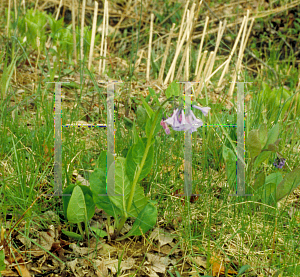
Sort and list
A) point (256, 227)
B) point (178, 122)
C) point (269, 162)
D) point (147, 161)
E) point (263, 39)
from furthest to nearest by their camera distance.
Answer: point (263, 39)
point (269, 162)
point (256, 227)
point (147, 161)
point (178, 122)

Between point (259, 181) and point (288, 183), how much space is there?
12 centimetres

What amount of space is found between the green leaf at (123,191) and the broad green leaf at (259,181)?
570 millimetres

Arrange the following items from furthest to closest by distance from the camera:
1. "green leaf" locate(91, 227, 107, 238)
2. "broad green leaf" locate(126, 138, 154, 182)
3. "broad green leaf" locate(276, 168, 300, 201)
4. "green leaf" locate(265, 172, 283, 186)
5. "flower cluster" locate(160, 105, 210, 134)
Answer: "green leaf" locate(265, 172, 283, 186) → "broad green leaf" locate(276, 168, 300, 201) → "green leaf" locate(91, 227, 107, 238) → "broad green leaf" locate(126, 138, 154, 182) → "flower cluster" locate(160, 105, 210, 134)

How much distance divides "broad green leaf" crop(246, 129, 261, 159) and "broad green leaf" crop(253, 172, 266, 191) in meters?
0.10

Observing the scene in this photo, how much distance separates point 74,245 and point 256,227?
72 cm

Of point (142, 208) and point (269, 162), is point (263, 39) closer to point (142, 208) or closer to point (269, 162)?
point (269, 162)

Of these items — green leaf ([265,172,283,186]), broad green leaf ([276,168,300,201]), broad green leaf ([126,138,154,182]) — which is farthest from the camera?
green leaf ([265,172,283,186])

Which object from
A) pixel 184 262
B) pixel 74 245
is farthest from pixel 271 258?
pixel 74 245

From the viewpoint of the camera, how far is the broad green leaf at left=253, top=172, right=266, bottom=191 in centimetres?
153

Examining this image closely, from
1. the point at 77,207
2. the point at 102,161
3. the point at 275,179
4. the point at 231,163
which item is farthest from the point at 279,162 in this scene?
the point at 77,207

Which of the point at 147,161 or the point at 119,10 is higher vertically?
the point at 119,10

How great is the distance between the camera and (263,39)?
468 centimetres

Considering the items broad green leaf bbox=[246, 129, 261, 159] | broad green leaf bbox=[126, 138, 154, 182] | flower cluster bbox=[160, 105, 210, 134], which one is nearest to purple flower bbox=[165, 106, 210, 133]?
flower cluster bbox=[160, 105, 210, 134]

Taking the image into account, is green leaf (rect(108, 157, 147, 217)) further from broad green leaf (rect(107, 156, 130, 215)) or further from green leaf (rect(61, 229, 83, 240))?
green leaf (rect(61, 229, 83, 240))
